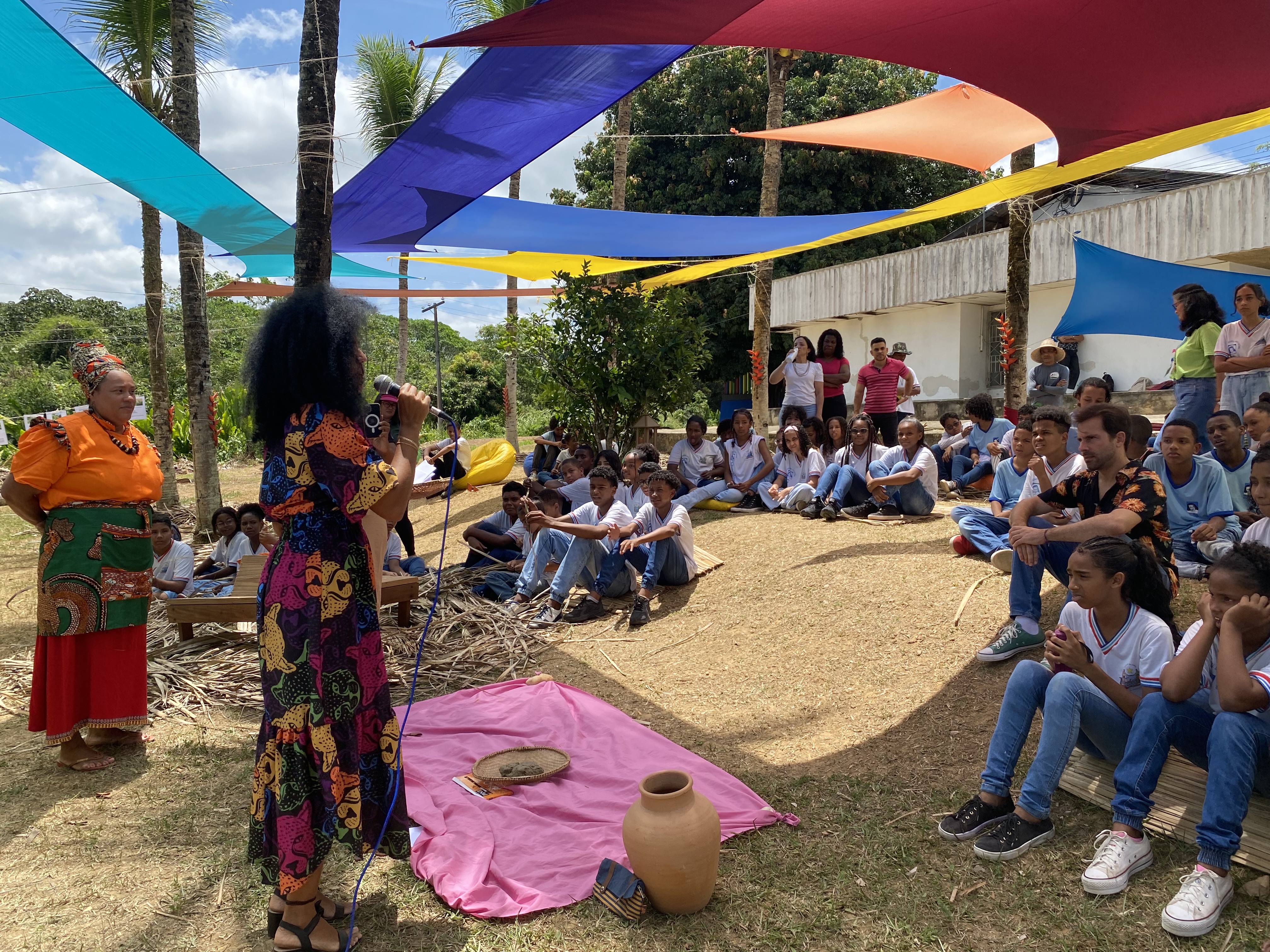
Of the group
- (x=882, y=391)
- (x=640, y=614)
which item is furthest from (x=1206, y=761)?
(x=882, y=391)

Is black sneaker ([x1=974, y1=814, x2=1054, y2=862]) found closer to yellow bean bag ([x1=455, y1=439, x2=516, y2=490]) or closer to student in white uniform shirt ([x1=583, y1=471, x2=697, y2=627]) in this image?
student in white uniform shirt ([x1=583, y1=471, x2=697, y2=627])

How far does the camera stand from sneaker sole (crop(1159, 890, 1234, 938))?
2.40 meters

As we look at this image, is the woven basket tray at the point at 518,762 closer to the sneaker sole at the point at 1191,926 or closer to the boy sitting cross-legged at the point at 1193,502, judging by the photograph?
the sneaker sole at the point at 1191,926

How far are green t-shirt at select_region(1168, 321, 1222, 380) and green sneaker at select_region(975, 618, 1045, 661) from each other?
2.87 metres

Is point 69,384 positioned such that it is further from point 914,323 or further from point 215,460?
point 914,323

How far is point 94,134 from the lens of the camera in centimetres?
492

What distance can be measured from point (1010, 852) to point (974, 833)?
137 millimetres

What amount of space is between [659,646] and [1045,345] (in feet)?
18.5

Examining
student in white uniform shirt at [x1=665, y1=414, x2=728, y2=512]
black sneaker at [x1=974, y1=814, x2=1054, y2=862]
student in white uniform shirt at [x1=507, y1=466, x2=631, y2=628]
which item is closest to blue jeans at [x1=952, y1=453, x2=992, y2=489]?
student in white uniform shirt at [x1=665, y1=414, x2=728, y2=512]

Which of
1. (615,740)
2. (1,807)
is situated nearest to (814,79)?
(615,740)

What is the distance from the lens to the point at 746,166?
19.4 metres

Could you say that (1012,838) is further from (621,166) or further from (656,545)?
(621,166)

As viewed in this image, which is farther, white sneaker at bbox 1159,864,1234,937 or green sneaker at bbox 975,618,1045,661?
green sneaker at bbox 975,618,1045,661

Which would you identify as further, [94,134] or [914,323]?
[914,323]
